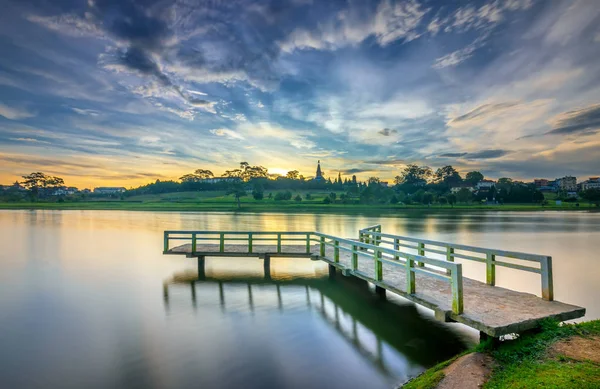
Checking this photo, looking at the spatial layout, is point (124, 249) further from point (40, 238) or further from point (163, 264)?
point (40, 238)

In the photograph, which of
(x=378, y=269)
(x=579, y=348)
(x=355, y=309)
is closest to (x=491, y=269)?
(x=378, y=269)

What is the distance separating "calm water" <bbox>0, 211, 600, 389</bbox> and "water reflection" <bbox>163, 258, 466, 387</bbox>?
41 mm

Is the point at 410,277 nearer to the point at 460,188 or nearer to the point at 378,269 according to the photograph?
the point at 378,269

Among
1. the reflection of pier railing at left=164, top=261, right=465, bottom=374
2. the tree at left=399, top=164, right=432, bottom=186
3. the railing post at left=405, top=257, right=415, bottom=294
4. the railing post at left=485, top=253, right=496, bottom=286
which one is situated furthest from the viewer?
the tree at left=399, top=164, right=432, bottom=186

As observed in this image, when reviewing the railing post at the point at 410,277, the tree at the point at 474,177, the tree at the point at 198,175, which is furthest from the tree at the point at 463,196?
the tree at the point at 198,175

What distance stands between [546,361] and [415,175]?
157m

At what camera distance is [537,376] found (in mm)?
4547

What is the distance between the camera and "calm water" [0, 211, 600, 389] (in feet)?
22.1

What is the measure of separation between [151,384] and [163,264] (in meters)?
12.1

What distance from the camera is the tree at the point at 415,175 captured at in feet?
492

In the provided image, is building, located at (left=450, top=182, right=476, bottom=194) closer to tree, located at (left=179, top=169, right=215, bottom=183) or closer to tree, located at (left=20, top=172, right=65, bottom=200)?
tree, located at (left=179, top=169, right=215, bottom=183)

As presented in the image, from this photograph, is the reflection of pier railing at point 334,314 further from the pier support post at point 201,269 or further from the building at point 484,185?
the building at point 484,185

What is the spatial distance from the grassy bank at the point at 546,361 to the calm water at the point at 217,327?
1551 mm

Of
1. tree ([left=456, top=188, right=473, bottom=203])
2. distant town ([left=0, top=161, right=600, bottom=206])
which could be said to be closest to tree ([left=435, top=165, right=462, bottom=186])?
distant town ([left=0, top=161, right=600, bottom=206])
